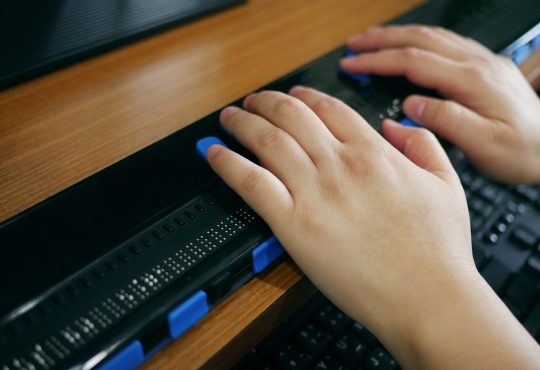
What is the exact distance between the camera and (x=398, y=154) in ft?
1.38

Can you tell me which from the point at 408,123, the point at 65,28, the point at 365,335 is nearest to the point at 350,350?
the point at 365,335

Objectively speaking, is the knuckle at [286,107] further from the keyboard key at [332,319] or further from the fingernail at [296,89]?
the keyboard key at [332,319]

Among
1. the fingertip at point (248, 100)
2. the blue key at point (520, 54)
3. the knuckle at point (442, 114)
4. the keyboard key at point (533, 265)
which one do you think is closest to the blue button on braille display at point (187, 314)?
the fingertip at point (248, 100)

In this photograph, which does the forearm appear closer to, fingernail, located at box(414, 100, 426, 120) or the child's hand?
the child's hand

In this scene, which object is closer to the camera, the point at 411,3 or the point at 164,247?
the point at 164,247

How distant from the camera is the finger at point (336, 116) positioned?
0.43 metres

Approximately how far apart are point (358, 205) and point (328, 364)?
180mm

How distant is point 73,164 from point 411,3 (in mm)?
603

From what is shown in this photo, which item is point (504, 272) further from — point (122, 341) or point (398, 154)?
point (122, 341)

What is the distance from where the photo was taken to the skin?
13.3 inches

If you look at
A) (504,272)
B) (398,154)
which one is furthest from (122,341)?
(504,272)

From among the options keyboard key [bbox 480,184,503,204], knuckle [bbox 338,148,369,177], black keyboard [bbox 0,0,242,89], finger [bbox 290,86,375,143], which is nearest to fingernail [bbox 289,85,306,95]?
finger [bbox 290,86,375,143]

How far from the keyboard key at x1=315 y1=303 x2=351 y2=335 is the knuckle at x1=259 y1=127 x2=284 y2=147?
21 cm

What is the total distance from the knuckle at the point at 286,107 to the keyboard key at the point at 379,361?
0.26 metres
